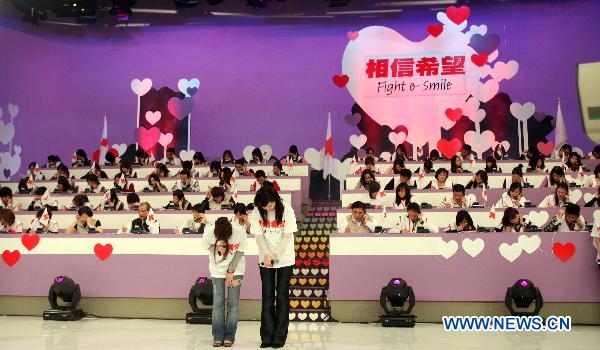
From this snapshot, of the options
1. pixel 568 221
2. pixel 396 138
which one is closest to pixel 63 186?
pixel 396 138

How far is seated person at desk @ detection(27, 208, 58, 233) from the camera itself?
8580 millimetres

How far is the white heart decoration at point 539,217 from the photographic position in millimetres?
8617

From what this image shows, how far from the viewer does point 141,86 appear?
49.1 feet

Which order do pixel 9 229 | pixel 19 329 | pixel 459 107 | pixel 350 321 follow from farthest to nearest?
pixel 459 107 → pixel 9 229 → pixel 350 321 → pixel 19 329

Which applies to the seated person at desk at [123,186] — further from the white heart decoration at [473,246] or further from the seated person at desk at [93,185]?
the white heart decoration at [473,246]

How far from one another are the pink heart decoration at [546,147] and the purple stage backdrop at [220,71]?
2.72 feet

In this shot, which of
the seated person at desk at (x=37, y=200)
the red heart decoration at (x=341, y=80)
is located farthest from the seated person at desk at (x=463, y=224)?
the red heart decoration at (x=341, y=80)

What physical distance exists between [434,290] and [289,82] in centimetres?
785

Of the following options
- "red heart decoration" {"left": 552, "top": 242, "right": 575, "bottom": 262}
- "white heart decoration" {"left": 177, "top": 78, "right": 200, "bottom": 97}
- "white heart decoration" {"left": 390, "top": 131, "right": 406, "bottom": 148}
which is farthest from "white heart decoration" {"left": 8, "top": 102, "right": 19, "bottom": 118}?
"red heart decoration" {"left": 552, "top": 242, "right": 575, "bottom": 262}

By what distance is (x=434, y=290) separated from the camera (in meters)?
7.55

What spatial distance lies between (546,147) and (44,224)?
29.7 ft

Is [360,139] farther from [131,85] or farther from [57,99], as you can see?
[57,99]

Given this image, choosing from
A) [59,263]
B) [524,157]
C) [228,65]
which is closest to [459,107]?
[524,157]

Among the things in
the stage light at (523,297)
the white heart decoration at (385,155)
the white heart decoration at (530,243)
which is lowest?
the stage light at (523,297)
